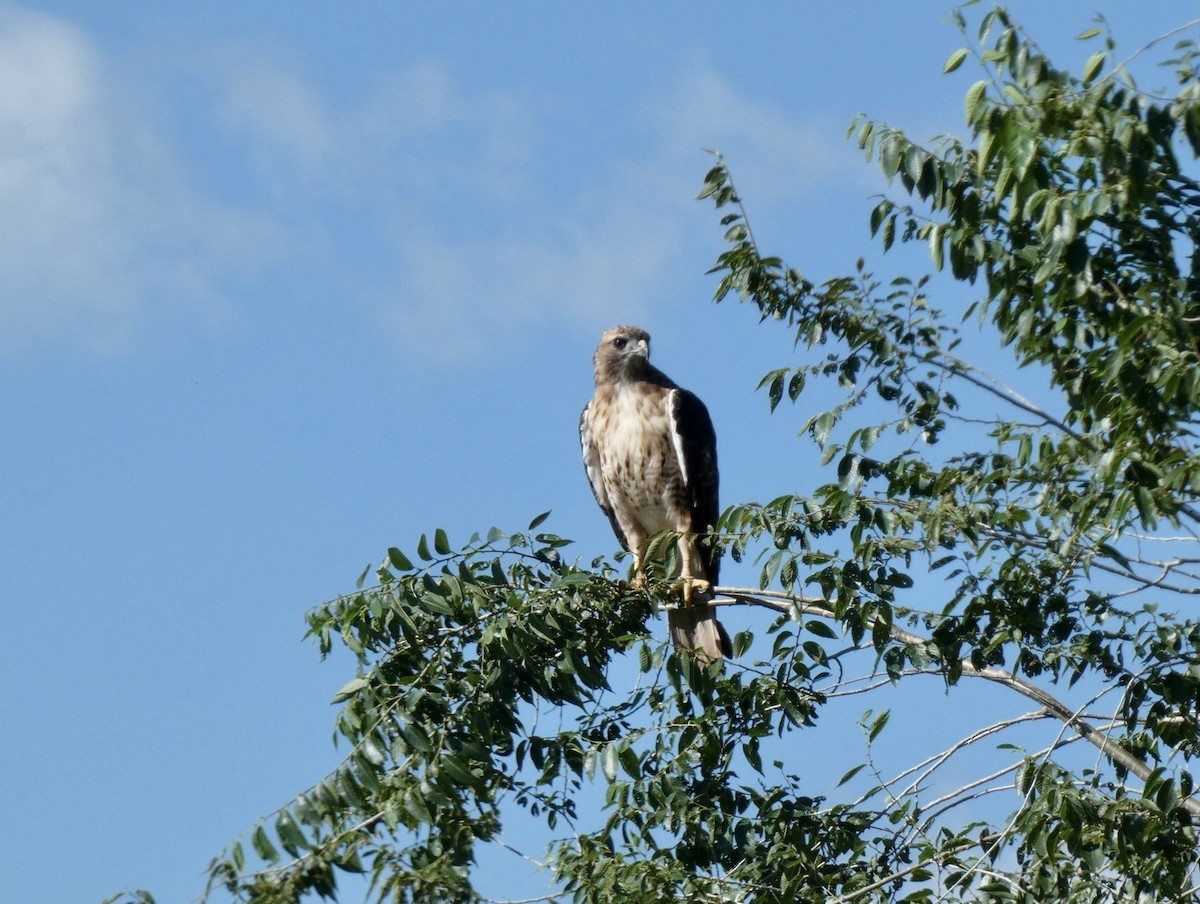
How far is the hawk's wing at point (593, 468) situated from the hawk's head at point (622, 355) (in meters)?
0.20

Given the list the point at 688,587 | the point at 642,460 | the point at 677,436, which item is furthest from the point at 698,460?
the point at 688,587

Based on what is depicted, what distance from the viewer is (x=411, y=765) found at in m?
4.02

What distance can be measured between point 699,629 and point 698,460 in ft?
3.17

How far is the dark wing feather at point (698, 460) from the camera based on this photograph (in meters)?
7.35

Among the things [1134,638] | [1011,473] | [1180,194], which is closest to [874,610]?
[1011,473]

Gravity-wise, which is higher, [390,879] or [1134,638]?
[1134,638]

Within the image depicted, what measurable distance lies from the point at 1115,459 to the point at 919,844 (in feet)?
5.78

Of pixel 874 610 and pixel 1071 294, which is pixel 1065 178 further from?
pixel 874 610

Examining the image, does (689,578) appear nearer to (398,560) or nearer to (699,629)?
(699,629)

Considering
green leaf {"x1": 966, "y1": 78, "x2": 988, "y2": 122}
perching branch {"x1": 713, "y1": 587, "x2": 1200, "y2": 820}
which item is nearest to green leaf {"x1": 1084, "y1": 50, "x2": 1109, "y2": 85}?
green leaf {"x1": 966, "y1": 78, "x2": 988, "y2": 122}

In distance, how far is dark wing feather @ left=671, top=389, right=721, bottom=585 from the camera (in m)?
7.35

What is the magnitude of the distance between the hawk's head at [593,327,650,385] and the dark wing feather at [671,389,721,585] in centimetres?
37

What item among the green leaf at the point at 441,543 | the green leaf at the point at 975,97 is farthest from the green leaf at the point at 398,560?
the green leaf at the point at 975,97

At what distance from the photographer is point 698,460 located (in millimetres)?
7367
